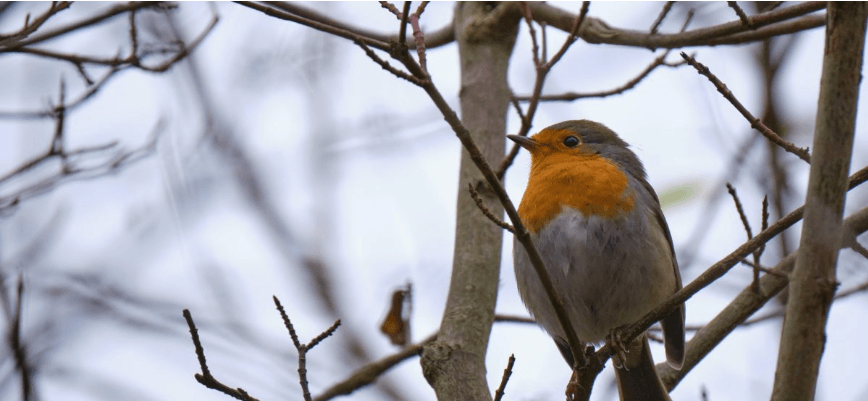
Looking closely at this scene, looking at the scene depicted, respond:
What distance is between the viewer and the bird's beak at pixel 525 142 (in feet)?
14.8

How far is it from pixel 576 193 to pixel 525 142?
54cm

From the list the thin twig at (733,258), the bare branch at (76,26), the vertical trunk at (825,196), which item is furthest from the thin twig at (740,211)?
the bare branch at (76,26)

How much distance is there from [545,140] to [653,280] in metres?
1.30

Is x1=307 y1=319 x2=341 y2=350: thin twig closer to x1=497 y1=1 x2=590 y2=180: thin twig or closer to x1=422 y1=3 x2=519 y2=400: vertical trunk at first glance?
x1=422 y1=3 x2=519 y2=400: vertical trunk

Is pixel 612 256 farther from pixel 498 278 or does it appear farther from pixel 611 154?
pixel 611 154

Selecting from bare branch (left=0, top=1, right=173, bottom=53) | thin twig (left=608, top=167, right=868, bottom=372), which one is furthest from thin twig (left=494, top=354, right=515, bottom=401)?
bare branch (left=0, top=1, right=173, bottom=53)

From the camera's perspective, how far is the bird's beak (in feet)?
14.8

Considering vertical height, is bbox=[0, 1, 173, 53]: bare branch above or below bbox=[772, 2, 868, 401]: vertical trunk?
above

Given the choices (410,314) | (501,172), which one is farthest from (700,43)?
(410,314)

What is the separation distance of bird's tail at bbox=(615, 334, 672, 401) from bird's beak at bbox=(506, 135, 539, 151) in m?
1.20

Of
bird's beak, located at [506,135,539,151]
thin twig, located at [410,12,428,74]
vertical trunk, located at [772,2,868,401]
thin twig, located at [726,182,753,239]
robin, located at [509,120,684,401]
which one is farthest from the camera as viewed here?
bird's beak, located at [506,135,539,151]

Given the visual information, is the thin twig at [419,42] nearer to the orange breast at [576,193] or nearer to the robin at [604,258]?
the robin at [604,258]

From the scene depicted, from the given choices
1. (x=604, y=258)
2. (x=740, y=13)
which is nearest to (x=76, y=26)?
(x=604, y=258)

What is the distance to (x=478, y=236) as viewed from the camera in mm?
4258
